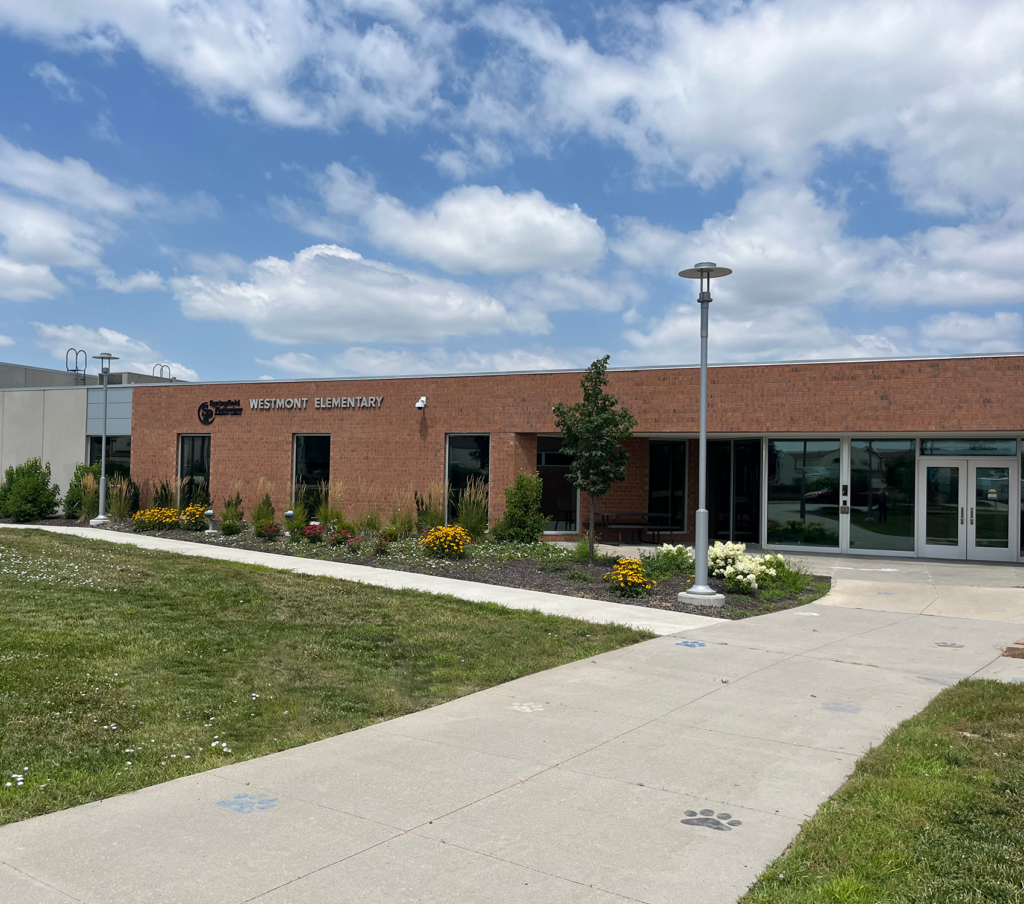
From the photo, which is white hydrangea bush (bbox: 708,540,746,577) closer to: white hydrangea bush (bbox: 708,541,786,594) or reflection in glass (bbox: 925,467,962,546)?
white hydrangea bush (bbox: 708,541,786,594)

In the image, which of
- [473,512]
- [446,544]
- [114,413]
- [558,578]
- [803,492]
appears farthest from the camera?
[114,413]

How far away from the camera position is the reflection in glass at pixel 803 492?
21062 millimetres

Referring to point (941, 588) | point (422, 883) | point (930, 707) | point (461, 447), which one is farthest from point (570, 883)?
point (461, 447)

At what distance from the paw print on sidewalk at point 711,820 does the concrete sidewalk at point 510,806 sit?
0.5 inches

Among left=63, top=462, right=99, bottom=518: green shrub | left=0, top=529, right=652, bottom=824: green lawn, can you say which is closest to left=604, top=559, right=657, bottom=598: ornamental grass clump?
left=0, top=529, right=652, bottom=824: green lawn

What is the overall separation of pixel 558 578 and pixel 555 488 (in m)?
8.45

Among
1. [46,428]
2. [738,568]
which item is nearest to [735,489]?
[738,568]

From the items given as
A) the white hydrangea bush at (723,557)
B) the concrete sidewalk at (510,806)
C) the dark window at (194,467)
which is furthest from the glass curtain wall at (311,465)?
the concrete sidewalk at (510,806)

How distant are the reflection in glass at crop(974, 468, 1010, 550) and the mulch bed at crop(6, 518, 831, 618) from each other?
5.95 metres

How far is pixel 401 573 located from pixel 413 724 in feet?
30.5

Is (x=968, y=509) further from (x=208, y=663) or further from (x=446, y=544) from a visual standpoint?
(x=208, y=663)

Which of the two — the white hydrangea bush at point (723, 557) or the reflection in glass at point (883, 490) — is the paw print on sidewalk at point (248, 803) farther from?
the reflection in glass at point (883, 490)

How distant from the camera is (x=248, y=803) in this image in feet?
16.9

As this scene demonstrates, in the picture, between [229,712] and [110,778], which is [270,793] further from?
[229,712]
